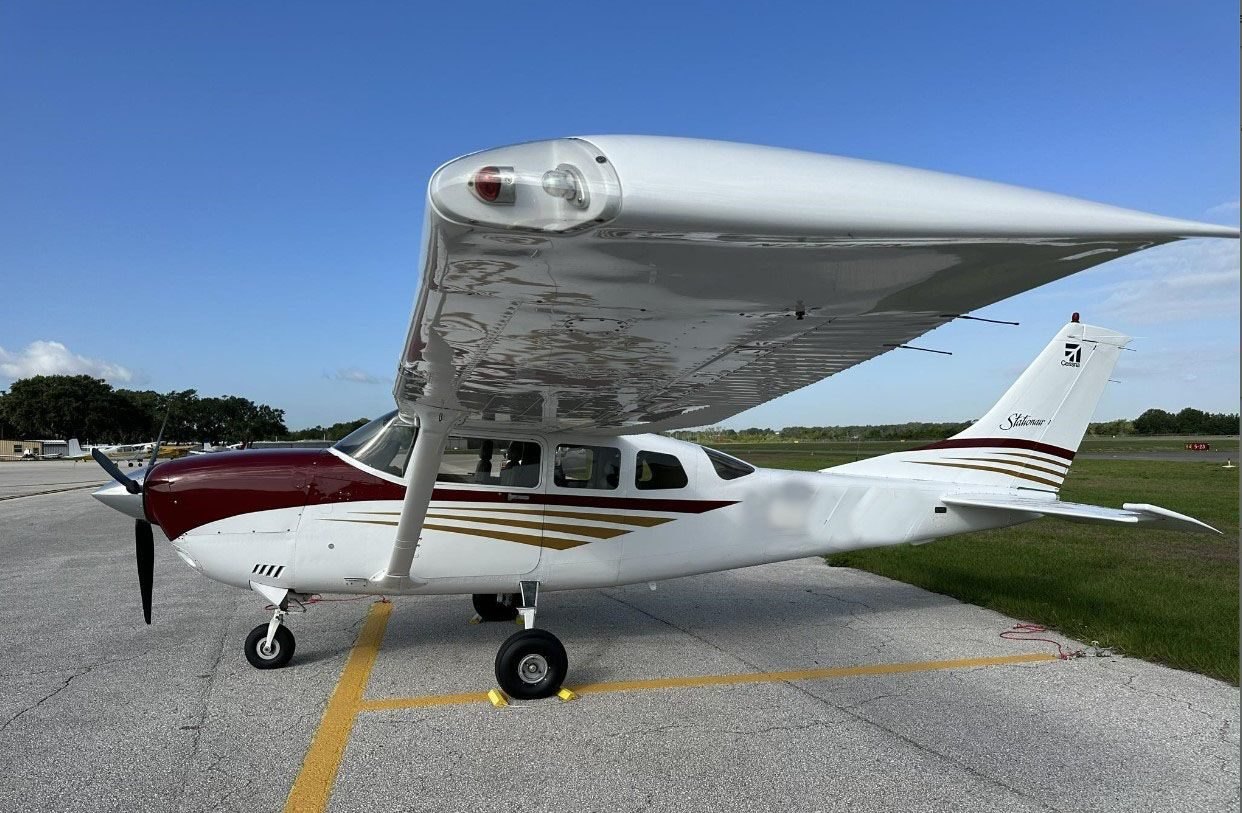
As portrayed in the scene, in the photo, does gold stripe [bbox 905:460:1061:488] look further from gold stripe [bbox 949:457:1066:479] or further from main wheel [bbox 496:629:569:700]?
main wheel [bbox 496:629:569:700]

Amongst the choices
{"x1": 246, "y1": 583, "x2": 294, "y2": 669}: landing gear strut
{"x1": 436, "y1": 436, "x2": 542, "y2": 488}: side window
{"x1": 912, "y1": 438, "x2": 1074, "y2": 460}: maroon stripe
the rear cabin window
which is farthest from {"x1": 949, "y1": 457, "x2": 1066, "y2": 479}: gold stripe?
{"x1": 246, "y1": 583, "x2": 294, "y2": 669}: landing gear strut

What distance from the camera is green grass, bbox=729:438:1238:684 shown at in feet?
18.9

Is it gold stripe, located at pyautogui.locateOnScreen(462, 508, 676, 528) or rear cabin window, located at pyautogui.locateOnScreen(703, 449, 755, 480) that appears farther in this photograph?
rear cabin window, located at pyautogui.locateOnScreen(703, 449, 755, 480)

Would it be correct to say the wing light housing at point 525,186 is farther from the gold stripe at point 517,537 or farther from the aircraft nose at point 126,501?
the aircraft nose at point 126,501

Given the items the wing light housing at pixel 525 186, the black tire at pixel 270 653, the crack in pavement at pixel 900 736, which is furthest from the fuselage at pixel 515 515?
the wing light housing at pixel 525 186

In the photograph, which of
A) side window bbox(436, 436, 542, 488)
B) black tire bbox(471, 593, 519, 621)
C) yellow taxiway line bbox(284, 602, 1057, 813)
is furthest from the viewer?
black tire bbox(471, 593, 519, 621)

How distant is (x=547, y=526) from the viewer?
538 cm

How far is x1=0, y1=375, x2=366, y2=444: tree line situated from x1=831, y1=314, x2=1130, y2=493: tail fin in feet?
253

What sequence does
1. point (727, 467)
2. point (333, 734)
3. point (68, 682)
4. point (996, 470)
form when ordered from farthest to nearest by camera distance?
point (996, 470) < point (727, 467) < point (68, 682) < point (333, 734)

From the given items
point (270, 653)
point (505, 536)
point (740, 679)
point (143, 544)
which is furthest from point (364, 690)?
point (740, 679)

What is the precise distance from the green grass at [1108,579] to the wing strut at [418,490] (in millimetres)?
5543

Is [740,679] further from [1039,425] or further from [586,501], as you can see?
[1039,425]

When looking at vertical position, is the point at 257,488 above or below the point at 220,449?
above

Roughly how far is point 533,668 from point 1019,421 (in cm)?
536
